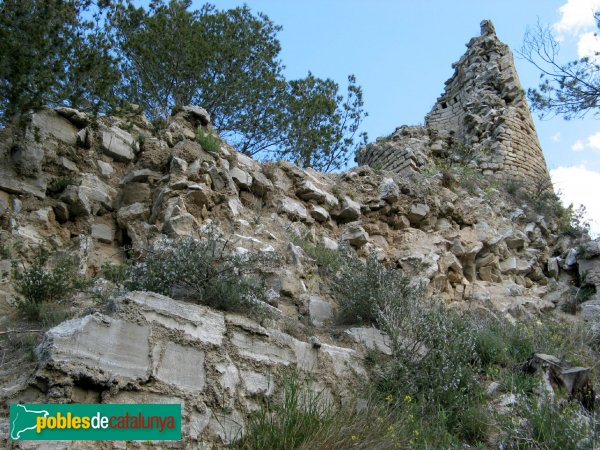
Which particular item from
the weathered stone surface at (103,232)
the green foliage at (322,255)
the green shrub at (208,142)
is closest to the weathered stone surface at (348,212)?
the green foliage at (322,255)

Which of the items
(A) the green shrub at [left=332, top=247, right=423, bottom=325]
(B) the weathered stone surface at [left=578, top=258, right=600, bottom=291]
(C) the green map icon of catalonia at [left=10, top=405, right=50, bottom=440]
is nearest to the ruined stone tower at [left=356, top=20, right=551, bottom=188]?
(B) the weathered stone surface at [left=578, top=258, right=600, bottom=291]

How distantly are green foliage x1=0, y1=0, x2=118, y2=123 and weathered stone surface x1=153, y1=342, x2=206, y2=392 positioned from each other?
11.3ft

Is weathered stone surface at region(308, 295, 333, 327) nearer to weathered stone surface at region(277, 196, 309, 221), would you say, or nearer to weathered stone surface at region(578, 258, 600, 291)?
weathered stone surface at region(277, 196, 309, 221)

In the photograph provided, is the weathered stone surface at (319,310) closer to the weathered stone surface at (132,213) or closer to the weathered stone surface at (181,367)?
the weathered stone surface at (181,367)

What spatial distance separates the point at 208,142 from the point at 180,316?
347cm

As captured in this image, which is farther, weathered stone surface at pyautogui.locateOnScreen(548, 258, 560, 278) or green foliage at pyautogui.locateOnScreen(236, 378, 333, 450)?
weathered stone surface at pyautogui.locateOnScreen(548, 258, 560, 278)

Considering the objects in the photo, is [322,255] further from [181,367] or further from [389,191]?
[181,367]

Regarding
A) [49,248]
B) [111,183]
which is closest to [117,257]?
[49,248]

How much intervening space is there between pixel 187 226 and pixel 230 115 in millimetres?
5723

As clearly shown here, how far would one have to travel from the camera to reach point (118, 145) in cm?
625

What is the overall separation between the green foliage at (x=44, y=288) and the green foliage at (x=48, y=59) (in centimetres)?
186

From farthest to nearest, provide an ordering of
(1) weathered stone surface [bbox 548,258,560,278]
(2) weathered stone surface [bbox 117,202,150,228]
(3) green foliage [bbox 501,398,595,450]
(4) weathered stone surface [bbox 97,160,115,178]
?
(1) weathered stone surface [bbox 548,258,560,278] → (4) weathered stone surface [bbox 97,160,115,178] → (2) weathered stone surface [bbox 117,202,150,228] → (3) green foliage [bbox 501,398,595,450]

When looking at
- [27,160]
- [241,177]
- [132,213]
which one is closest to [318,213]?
[241,177]

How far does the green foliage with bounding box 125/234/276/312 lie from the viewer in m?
3.91
